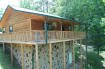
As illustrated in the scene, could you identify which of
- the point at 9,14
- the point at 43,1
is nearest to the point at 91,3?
the point at 9,14

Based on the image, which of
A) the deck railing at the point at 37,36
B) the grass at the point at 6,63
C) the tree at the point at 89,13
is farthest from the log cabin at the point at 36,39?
the tree at the point at 89,13

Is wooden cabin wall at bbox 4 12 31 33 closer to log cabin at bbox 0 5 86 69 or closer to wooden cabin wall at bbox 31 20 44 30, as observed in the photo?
log cabin at bbox 0 5 86 69

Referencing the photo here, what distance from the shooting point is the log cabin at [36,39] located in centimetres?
766

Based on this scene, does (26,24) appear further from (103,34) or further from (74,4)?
(74,4)

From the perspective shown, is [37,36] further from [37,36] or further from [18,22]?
[18,22]

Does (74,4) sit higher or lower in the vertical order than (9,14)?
higher

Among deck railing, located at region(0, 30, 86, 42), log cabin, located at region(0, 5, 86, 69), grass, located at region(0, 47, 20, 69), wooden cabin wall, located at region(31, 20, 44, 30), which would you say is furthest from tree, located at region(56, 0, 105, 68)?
grass, located at region(0, 47, 20, 69)

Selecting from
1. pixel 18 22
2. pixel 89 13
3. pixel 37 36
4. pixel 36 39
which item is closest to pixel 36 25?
pixel 18 22

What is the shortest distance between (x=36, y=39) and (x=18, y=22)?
5.99 metres

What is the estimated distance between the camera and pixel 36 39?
23.9ft

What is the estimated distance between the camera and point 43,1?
122 feet

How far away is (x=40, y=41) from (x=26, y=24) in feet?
13.2

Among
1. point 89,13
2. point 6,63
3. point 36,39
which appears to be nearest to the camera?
point 36,39

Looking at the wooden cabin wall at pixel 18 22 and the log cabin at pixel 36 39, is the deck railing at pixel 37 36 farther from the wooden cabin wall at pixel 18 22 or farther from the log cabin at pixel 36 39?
the wooden cabin wall at pixel 18 22
